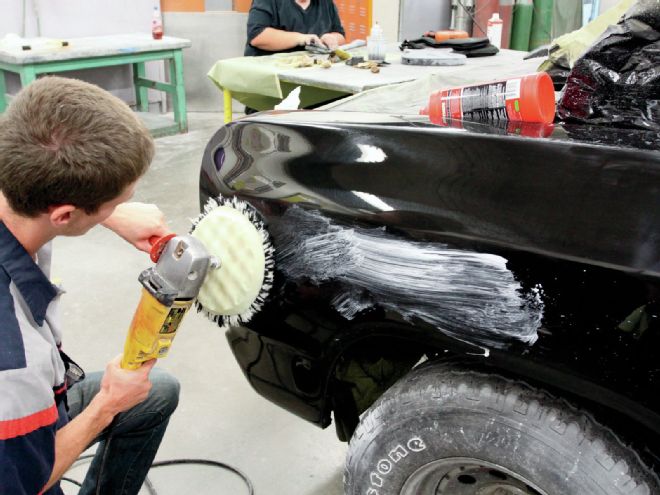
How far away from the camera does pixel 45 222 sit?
4.07 ft

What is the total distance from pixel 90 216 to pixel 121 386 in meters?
0.36

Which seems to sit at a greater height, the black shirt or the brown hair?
the black shirt

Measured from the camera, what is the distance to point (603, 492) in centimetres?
112

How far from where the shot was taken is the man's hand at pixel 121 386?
138cm

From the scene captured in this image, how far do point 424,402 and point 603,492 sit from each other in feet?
1.11

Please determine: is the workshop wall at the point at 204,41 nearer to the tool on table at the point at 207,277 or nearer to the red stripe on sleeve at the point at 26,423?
the tool on table at the point at 207,277

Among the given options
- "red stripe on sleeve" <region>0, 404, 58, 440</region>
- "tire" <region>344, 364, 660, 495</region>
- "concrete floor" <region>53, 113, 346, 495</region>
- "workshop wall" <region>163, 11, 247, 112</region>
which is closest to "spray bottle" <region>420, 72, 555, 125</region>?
"tire" <region>344, 364, 660, 495</region>

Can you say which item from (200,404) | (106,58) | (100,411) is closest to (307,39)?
(106,58)

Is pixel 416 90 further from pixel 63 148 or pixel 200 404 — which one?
pixel 63 148

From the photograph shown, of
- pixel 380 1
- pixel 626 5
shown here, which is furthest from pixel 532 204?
pixel 380 1

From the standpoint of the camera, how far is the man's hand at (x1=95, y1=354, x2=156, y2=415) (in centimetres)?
138

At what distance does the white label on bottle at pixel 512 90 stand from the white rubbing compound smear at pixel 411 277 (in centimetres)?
54

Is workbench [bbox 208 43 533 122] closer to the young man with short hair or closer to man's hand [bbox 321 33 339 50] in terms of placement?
man's hand [bbox 321 33 339 50]

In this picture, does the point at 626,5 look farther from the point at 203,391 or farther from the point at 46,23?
the point at 46,23
